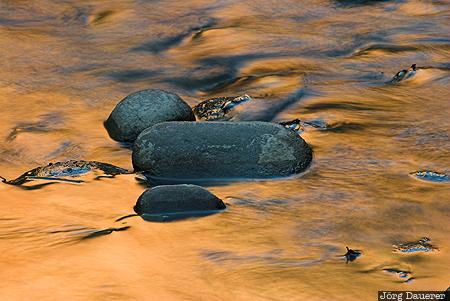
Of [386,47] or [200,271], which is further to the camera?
[386,47]

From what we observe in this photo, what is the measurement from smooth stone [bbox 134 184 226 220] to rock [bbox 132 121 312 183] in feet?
1.27

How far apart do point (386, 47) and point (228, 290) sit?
3.69 meters

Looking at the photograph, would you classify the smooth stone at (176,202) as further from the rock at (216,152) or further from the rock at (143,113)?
the rock at (143,113)

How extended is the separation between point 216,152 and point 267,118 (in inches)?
39.5

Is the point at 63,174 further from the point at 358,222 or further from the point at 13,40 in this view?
the point at 13,40

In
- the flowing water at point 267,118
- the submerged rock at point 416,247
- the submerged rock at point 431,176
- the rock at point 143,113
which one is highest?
the rock at point 143,113

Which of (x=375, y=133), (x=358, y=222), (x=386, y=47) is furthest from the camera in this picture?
(x=386, y=47)

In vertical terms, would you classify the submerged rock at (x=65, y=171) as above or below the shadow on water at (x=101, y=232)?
above

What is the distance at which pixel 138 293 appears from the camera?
3383 mm

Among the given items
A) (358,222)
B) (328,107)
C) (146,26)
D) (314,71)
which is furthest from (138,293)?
(146,26)

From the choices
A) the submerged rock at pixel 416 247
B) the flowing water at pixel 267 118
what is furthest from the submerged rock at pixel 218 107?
the submerged rock at pixel 416 247

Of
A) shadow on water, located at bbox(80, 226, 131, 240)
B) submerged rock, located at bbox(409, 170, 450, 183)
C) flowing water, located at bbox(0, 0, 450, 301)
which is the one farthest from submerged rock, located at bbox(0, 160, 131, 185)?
submerged rock, located at bbox(409, 170, 450, 183)

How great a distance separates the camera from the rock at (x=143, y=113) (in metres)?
5.07

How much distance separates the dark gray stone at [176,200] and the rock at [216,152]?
1.28ft
